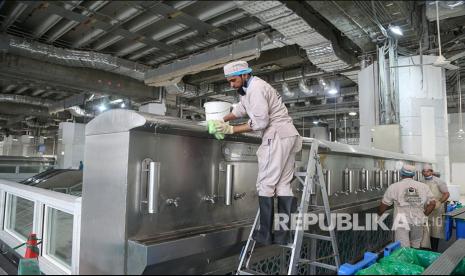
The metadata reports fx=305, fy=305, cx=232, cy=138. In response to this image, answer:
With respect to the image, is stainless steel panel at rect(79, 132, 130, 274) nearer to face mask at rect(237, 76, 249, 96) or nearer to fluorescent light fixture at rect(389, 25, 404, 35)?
face mask at rect(237, 76, 249, 96)

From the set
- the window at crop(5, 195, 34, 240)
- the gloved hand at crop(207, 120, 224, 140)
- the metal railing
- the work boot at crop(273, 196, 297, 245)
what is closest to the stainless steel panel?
the metal railing

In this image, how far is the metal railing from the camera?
72.9 inches

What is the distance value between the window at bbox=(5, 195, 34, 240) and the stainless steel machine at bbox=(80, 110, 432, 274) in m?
1.86

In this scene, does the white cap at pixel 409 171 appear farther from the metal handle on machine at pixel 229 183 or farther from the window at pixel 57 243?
the window at pixel 57 243

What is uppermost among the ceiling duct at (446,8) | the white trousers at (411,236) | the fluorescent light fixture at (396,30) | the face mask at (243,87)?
the ceiling duct at (446,8)

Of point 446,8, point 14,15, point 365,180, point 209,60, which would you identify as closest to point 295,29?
point 209,60

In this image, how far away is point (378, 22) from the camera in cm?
379

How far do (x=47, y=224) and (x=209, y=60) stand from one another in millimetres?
3094

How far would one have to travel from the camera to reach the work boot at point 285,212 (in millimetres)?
1668

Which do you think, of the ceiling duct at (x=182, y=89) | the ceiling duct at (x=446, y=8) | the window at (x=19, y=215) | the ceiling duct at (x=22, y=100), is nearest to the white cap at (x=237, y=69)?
the window at (x=19, y=215)

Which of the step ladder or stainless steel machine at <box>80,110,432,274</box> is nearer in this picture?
stainless steel machine at <box>80,110,432,274</box>

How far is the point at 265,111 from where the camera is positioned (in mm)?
1622

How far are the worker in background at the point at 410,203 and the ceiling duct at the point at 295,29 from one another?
75.8 inches

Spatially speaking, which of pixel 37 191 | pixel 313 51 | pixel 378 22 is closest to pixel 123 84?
pixel 313 51
